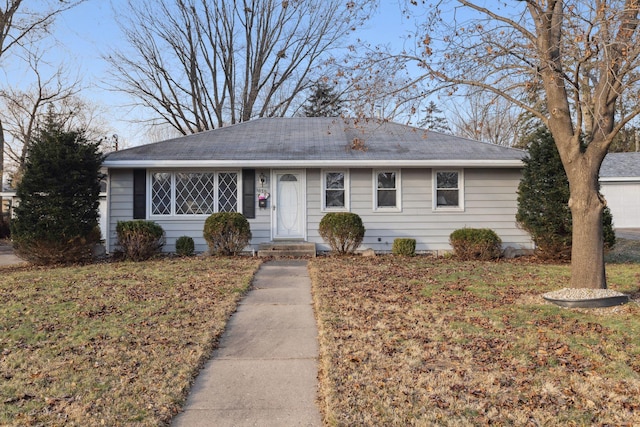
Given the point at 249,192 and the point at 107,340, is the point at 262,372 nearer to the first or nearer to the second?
the point at 107,340

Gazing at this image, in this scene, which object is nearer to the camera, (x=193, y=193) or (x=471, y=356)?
(x=471, y=356)

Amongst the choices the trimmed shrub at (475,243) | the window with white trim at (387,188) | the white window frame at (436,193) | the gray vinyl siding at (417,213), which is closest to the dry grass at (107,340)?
the gray vinyl siding at (417,213)

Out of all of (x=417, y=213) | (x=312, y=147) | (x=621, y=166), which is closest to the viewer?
(x=417, y=213)

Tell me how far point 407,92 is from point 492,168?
593cm

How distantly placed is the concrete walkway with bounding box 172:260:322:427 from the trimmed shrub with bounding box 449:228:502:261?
5665 mm

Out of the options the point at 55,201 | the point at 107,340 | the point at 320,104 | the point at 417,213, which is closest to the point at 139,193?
the point at 55,201

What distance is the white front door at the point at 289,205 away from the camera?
41.7 ft

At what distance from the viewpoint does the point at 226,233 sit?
11531 mm

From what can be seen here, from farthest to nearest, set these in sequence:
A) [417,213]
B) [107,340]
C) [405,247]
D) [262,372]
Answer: [417,213] < [405,247] < [107,340] < [262,372]

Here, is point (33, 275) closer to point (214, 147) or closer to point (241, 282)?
point (241, 282)

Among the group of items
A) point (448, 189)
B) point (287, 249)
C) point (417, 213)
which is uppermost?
point (448, 189)

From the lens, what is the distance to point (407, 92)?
7824 mm

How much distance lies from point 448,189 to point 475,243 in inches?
76.5

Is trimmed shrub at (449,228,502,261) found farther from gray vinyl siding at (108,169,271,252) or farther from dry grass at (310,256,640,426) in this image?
gray vinyl siding at (108,169,271,252)
